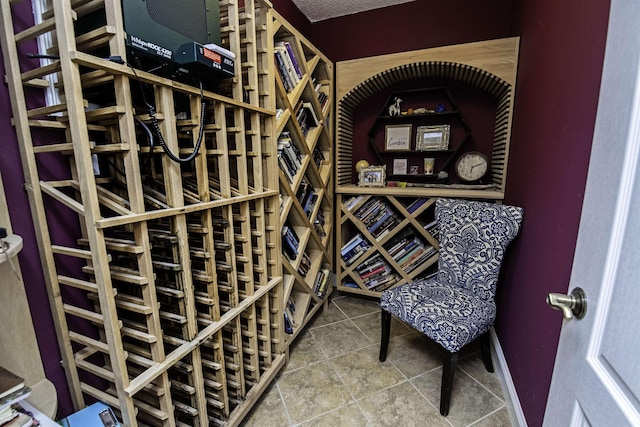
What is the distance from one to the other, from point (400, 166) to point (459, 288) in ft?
4.02

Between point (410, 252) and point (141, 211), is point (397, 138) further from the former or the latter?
point (141, 211)

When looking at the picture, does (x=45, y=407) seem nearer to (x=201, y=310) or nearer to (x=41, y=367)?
(x=41, y=367)

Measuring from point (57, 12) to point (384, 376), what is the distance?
6.78ft

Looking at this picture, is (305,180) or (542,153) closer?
(542,153)

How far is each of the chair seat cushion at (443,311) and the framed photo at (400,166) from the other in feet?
3.76

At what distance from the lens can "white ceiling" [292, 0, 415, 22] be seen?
7.44 feet

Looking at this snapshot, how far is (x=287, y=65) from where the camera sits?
1.70 meters

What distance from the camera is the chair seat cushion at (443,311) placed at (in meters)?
1.40

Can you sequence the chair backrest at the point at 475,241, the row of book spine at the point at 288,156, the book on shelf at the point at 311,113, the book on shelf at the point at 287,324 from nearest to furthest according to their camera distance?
the chair backrest at the point at 475,241
the row of book spine at the point at 288,156
the book on shelf at the point at 287,324
the book on shelf at the point at 311,113

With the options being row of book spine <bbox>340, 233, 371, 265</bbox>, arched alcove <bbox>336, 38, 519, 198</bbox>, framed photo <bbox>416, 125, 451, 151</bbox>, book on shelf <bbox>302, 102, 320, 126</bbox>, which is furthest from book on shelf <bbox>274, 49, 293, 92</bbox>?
row of book spine <bbox>340, 233, 371, 265</bbox>

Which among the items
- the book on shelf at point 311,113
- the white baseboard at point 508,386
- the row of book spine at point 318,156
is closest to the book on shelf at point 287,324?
the row of book spine at point 318,156

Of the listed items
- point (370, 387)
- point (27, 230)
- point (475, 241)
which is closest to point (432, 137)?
point (475, 241)

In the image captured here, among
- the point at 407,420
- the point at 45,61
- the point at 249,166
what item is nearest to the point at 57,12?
the point at 45,61

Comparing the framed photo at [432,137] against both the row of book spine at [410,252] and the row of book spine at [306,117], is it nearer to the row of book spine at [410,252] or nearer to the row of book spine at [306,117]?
the row of book spine at [410,252]
